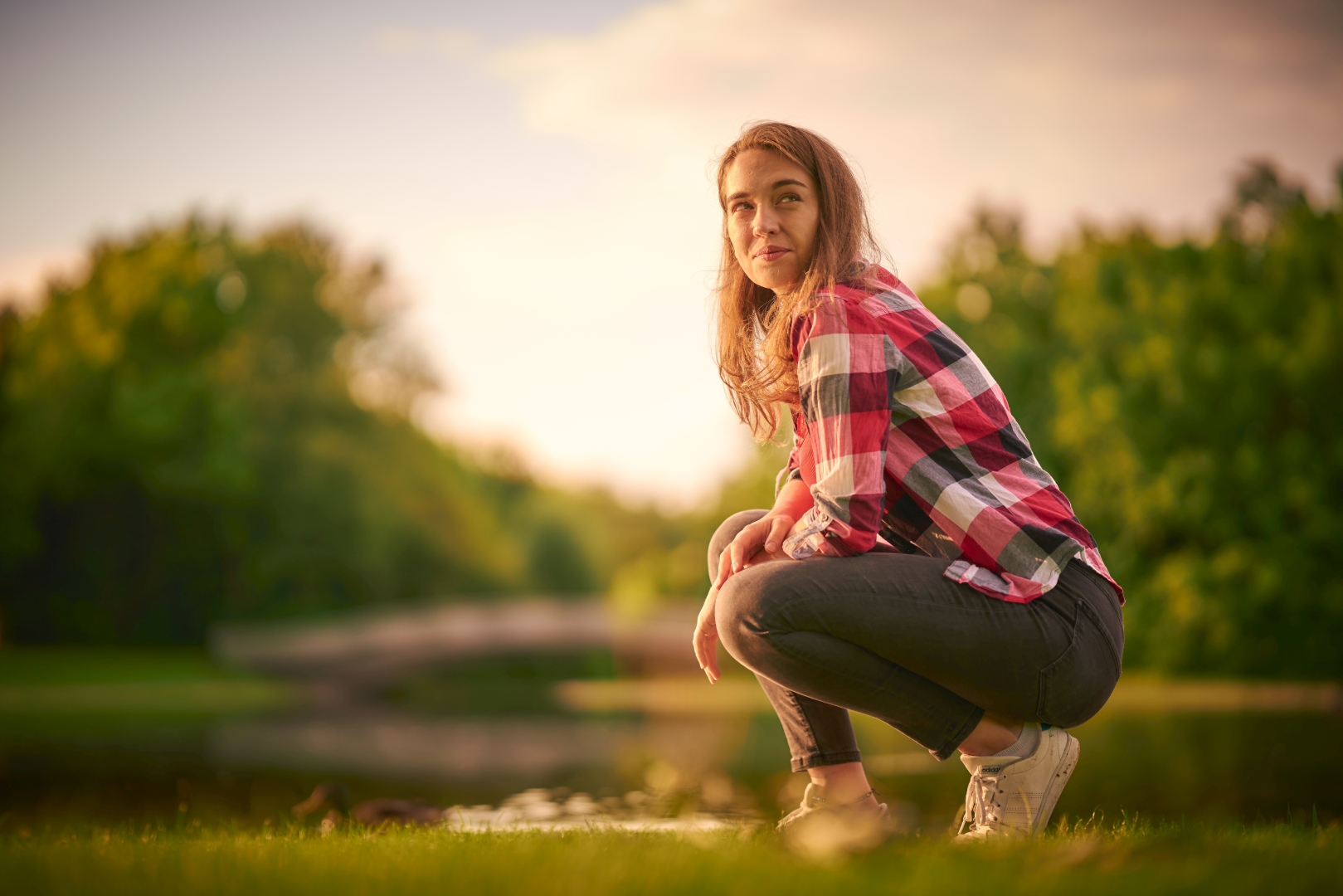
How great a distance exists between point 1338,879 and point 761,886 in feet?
2.97

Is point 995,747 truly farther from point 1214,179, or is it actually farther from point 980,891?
point 1214,179

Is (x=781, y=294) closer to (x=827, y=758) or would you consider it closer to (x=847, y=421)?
(x=847, y=421)

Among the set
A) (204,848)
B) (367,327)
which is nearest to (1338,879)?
(204,848)

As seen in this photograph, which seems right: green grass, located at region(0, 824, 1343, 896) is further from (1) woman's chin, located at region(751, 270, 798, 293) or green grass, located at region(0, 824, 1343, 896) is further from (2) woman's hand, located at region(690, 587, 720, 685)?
(1) woman's chin, located at region(751, 270, 798, 293)

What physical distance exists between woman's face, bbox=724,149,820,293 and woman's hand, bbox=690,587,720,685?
0.76m

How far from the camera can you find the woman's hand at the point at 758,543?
89.6 inches

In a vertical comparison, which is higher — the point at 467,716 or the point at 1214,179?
the point at 1214,179

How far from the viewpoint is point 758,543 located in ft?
7.61

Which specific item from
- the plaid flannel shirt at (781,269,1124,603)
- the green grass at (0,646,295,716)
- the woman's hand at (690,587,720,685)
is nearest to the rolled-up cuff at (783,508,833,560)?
the plaid flannel shirt at (781,269,1124,603)

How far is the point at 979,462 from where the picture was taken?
2104 millimetres

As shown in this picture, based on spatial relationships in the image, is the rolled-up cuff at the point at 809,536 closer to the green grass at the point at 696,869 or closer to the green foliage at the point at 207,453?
the green grass at the point at 696,869

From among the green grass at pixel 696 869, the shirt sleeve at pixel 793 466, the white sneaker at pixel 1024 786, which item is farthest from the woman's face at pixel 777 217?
the green grass at pixel 696 869

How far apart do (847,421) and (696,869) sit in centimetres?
89

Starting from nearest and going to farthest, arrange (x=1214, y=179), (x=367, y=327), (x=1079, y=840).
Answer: (x=1079, y=840) → (x=1214, y=179) → (x=367, y=327)
